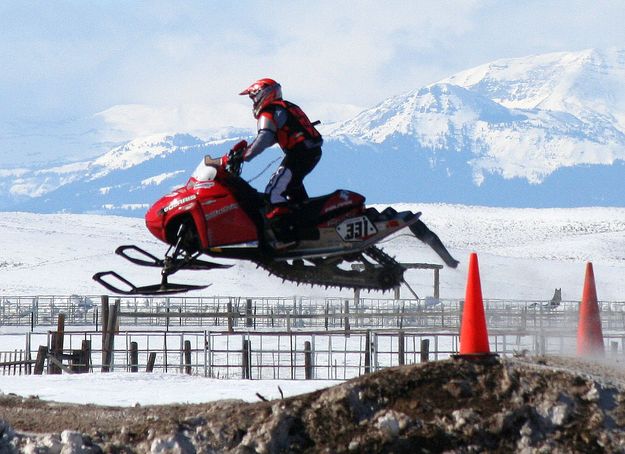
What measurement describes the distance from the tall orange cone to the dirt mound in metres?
0.93

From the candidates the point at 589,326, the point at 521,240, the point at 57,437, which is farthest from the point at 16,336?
the point at 521,240

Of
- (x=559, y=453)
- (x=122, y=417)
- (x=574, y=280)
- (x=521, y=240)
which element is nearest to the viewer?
(x=559, y=453)

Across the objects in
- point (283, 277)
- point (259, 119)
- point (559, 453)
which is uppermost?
point (259, 119)

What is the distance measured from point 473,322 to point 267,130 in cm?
300

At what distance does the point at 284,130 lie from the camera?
45.2ft

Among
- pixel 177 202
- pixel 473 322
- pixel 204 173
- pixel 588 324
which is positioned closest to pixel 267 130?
pixel 204 173

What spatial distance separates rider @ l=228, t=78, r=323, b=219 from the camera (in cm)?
1373

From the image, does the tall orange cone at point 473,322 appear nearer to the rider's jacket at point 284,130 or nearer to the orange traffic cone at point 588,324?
the rider's jacket at point 284,130

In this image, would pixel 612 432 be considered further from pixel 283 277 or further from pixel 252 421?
pixel 283 277

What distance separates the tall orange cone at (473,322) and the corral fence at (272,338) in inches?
51.0

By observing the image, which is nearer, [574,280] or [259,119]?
[259,119]

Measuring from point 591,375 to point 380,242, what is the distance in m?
3.40

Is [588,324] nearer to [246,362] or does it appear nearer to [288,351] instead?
[288,351]

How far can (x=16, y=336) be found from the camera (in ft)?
159
